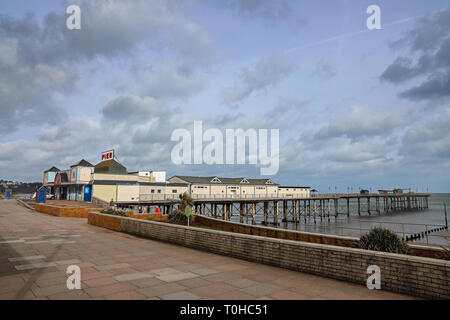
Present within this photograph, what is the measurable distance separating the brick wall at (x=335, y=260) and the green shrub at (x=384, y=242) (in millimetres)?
2022

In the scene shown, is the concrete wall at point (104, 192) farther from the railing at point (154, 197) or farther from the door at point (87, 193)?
the railing at point (154, 197)

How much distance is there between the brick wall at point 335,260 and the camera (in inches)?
255

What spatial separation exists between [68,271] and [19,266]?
76.6 inches

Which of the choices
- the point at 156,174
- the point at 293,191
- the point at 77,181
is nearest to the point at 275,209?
the point at 293,191

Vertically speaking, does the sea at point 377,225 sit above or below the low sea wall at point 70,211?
below

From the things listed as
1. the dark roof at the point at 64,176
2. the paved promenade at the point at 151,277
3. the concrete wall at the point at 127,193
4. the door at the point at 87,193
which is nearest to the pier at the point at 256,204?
the concrete wall at the point at 127,193

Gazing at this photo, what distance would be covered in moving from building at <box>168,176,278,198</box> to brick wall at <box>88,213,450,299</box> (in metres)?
48.4

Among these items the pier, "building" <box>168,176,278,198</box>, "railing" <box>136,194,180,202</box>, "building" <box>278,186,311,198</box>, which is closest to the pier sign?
"railing" <box>136,194,180,202</box>

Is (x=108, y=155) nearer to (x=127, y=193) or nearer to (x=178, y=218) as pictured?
(x=127, y=193)

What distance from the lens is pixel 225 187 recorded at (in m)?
66.3

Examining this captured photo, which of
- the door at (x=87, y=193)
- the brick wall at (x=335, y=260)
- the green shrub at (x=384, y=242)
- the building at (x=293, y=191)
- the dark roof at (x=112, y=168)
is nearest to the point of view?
the brick wall at (x=335, y=260)

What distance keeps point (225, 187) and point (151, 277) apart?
58406 mm

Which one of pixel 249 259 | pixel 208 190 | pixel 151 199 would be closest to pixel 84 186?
pixel 151 199

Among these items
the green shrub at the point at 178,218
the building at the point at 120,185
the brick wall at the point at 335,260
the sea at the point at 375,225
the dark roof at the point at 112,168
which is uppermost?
the dark roof at the point at 112,168
